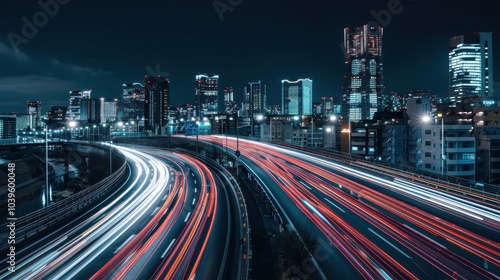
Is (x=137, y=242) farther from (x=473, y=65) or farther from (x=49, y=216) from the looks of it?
(x=473, y=65)

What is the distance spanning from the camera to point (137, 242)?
18.2m

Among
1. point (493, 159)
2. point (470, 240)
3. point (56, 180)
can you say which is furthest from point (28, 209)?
point (493, 159)

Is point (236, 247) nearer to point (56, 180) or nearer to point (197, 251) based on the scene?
point (197, 251)

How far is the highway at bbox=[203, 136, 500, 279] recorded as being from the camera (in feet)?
48.0

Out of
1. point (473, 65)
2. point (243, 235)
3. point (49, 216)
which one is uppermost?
point (473, 65)

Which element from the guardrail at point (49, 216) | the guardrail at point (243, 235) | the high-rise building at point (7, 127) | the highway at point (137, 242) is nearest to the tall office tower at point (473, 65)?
the guardrail at point (243, 235)

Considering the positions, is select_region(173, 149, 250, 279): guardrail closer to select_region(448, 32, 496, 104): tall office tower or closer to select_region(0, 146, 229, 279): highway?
select_region(0, 146, 229, 279): highway

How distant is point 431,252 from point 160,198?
65.4ft

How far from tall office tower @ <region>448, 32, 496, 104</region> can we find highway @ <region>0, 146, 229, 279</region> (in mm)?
192557

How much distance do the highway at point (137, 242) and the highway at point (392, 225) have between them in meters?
4.93

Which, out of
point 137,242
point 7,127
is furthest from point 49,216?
point 7,127

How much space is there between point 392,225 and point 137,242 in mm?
13139

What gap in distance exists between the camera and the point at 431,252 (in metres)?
15.8

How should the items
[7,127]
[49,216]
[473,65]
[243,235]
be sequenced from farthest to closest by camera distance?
1. [473,65]
2. [7,127]
3. [49,216]
4. [243,235]
